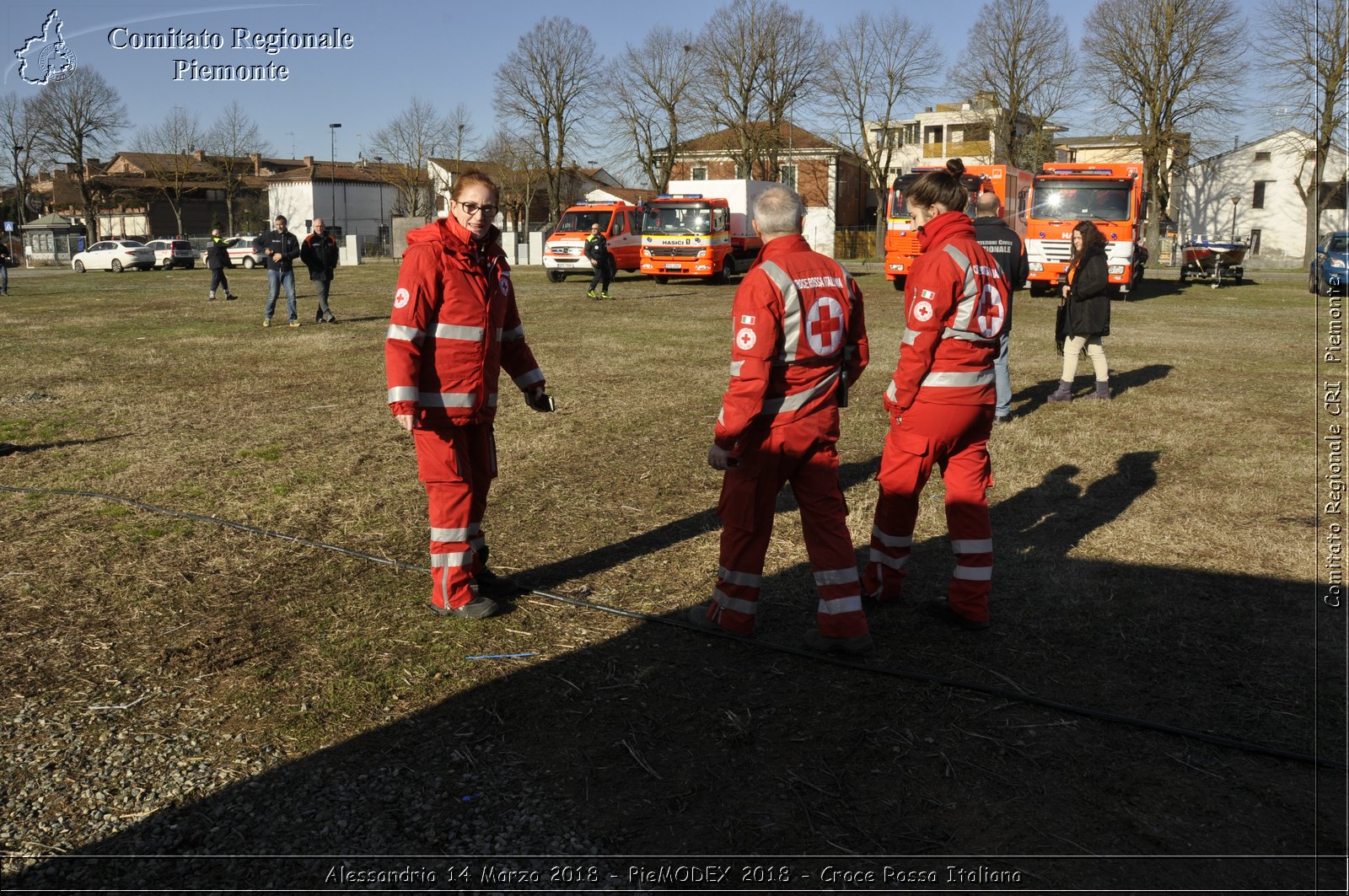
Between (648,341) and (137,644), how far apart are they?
37.1 feet

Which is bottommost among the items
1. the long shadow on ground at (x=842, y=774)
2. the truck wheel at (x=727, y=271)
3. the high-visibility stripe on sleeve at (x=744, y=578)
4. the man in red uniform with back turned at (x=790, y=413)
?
the long shadow on ground at (x=842, y=774)

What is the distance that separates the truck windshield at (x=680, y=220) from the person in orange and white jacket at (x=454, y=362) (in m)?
23.0

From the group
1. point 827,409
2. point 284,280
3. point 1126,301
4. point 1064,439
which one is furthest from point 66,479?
point 1126,301

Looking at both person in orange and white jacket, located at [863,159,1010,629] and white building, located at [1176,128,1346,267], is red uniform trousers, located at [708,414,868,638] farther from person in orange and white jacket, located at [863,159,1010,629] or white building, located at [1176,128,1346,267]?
white building, located at [1176,128,1346,267]

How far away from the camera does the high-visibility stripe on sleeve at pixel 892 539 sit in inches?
183

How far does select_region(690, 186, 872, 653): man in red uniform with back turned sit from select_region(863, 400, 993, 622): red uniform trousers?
43 cm

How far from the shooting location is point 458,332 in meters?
4.29

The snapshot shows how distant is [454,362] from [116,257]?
142 feet

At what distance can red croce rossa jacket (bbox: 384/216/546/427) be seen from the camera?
4.18 m

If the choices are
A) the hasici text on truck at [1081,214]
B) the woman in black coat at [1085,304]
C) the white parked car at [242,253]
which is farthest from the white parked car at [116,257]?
the woman in black coat at [1085,304]

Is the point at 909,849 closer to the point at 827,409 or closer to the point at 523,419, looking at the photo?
the point at 827,409

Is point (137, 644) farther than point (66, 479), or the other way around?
point (66, 479)

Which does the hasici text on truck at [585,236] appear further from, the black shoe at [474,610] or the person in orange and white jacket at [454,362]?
the black shoe at [474,610]

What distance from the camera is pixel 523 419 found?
29.9 feet
